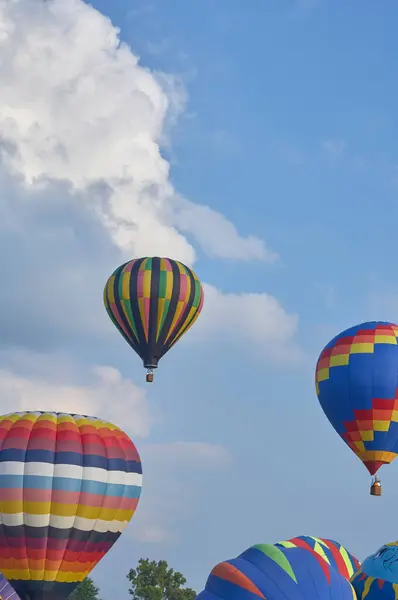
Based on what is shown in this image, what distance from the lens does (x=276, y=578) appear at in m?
21.6

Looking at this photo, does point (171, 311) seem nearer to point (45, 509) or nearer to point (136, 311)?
point (136, 311)

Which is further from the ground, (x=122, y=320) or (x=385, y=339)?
(x=122, y=320)

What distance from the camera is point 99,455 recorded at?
3231 centimetres

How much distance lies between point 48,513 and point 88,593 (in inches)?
1673

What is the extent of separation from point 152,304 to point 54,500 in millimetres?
12439

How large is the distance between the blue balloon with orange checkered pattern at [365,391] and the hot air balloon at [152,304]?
723cm

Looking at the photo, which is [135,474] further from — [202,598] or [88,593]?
[88,593]

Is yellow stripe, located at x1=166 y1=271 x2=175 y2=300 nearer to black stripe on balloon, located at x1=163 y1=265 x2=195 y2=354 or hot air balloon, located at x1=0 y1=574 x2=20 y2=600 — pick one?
black stripe on balloon, located at x1=163 y1=265 x2=195 y2=354

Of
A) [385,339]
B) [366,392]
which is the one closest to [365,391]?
[366,392]

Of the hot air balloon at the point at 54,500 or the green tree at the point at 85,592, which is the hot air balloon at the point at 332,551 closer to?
the hot air balloon at the point at 54,500

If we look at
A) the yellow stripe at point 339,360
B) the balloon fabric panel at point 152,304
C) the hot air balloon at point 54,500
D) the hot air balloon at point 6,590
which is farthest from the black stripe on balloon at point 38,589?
the hot air balloon at point 6,590

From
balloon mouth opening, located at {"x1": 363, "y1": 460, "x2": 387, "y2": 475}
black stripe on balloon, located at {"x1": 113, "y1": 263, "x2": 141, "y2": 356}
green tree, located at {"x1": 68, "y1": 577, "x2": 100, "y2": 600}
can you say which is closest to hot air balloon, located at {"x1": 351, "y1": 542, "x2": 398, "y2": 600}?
balloon mouth opening, located at {"x1": 363, "y1": 460, "x2": 387, "y2": 475}

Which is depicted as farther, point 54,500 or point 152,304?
point 152,304

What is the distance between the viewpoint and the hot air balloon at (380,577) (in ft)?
84.2
